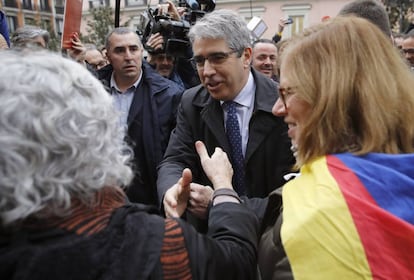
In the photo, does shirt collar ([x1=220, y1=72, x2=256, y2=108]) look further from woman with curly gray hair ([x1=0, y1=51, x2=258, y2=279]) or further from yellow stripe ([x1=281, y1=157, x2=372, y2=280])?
woman with curly gray hair ([x1=0, y1=51, x2=258, y2=279])

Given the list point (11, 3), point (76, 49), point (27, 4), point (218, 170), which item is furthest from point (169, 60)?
point (27, 4)

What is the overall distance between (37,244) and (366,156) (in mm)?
865

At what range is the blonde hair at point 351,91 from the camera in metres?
1.32

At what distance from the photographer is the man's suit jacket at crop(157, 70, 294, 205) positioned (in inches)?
91.0

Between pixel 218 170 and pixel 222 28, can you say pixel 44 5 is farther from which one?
pixel 218 170

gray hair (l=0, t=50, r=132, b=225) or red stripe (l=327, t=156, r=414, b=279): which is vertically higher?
gray hair (l=0, t=50, r=132, b=225)

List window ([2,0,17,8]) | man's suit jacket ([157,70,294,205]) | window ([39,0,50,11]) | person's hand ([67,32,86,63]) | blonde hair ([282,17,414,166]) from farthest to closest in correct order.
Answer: window ([39,0,50,11]), window ([2,0,17,8]), person's hand ([67,32,86,63]), man's suit jacket ([157,70,294,205]), blonde hair ([282,17,414,166])

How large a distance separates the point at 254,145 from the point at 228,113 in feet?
0.87

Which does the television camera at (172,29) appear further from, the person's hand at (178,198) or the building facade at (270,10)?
the building facade at (270,10)

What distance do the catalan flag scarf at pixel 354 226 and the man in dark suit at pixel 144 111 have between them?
198cm

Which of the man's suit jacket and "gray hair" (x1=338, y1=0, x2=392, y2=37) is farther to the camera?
"gray hair" (x1=338, y1=0, x2=392, y2=37)

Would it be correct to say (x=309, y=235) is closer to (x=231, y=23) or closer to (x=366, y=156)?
(x=366, y=156)

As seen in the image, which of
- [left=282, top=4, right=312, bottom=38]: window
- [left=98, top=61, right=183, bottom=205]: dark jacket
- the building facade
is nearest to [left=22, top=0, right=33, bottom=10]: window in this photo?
the building facade

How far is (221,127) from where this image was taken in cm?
242
